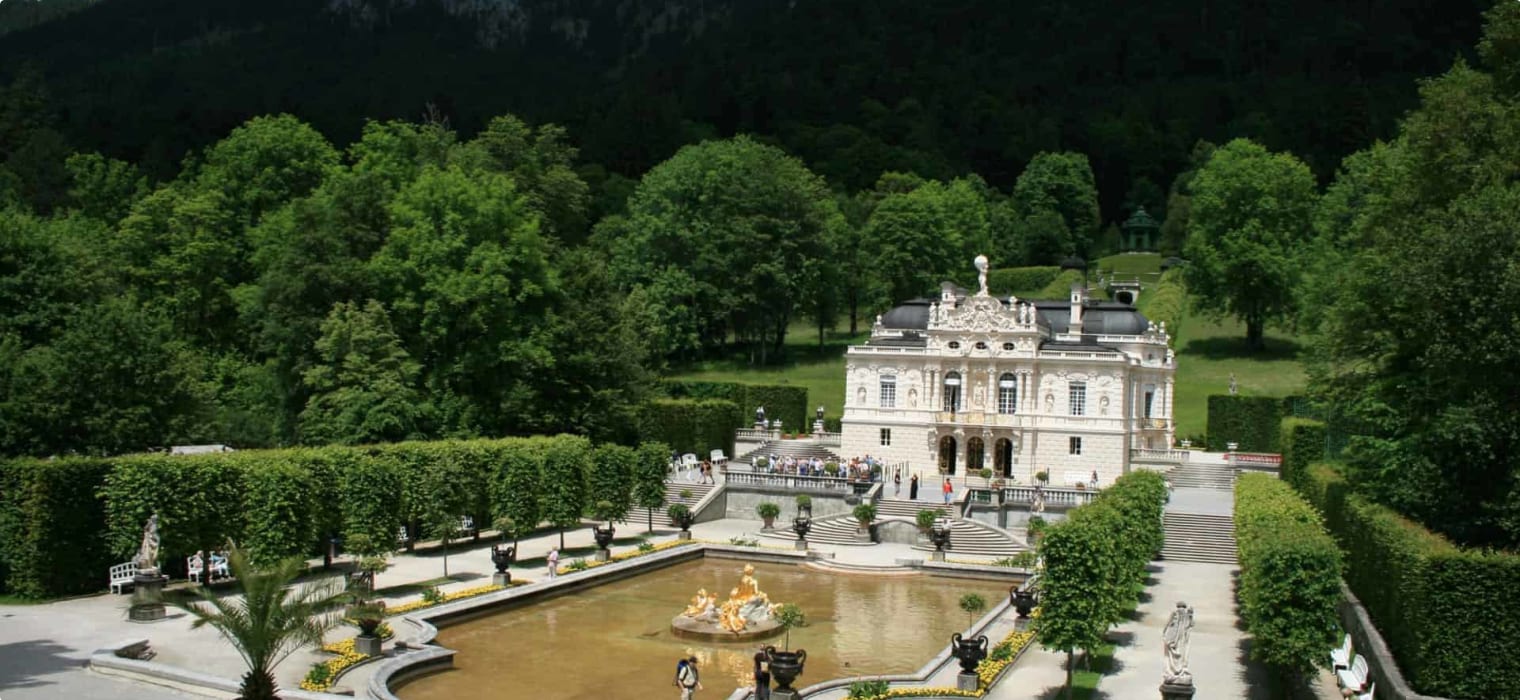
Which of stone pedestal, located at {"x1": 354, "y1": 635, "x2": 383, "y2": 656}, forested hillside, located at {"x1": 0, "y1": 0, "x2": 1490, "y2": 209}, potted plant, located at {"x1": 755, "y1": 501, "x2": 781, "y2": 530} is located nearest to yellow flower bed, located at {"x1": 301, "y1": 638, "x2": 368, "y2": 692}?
stone pedestal, located at {"x1": 354, "y1": 635, "x2": 383, "y2": 656}

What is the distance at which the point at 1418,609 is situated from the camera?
22.7 m

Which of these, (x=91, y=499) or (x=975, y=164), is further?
(x=975, y=164)

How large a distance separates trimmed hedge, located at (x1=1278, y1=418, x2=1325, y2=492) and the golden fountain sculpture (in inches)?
955

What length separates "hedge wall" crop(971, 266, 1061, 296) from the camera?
3819 inches

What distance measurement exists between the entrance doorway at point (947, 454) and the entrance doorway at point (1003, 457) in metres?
1.81

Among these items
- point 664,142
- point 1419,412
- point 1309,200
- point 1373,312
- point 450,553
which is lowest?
point 450,553

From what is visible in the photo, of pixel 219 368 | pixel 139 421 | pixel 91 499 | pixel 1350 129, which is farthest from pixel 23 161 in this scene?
pixel 1350 129

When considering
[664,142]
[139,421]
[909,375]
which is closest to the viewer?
[139,421]

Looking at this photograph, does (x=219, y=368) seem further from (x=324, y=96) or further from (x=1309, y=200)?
(x=324, y=96)

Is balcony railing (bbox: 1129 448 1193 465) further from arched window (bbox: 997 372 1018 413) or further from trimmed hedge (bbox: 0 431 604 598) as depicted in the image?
trimmed hedge (bbox: 0 431 604 598)

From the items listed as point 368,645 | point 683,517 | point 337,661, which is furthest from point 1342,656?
point 683,517

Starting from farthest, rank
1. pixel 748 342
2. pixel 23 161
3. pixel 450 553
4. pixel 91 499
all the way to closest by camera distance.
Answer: pixel 748 342
pixel 23 161
pixel 450 553
pixel 91 499

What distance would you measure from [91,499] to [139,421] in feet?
22.5

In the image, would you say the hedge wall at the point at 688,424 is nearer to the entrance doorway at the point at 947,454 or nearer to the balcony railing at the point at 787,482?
the balcony railing at the point at 787,482
